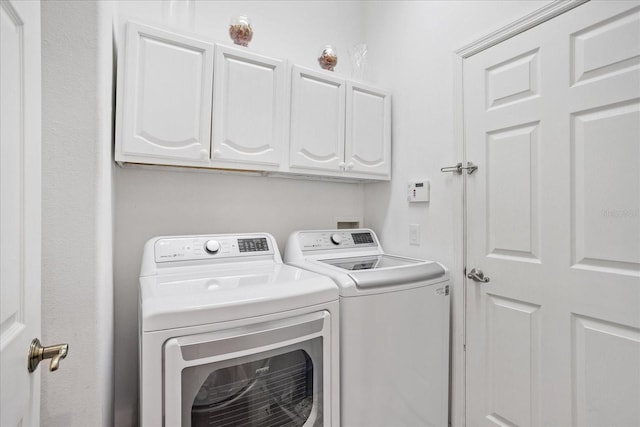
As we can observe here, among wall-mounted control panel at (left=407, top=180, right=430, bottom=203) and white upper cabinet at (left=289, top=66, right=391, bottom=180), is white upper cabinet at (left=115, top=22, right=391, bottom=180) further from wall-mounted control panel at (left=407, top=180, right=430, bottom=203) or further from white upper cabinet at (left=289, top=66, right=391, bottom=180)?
wall-mounted control panel at (left=407, top=180, right=430, bottom=203)

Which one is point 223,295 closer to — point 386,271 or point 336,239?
point 386,271

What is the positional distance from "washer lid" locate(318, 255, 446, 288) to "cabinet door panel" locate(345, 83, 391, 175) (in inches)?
22.3

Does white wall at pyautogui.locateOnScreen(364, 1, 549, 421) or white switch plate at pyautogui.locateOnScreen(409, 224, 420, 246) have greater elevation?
white wall at pyautogui.locateOnScreen(364, 1, 549, 421)

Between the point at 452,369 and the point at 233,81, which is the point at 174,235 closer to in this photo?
the point at 233,81

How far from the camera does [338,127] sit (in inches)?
74.7

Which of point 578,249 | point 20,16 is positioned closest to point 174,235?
point 20,16

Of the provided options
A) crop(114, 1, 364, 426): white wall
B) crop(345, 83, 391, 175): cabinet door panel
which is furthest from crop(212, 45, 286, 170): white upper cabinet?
crop(345, 83, 391, 175): cabinet door panel

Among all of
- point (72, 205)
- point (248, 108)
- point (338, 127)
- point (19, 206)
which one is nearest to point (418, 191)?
point (338, 127)

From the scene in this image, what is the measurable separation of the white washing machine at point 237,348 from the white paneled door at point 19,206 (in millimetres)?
302

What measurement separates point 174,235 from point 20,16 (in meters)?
1.18

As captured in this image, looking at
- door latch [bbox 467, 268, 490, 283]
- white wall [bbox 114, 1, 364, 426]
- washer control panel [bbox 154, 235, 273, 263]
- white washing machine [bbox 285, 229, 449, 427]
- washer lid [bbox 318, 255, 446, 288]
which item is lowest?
white washing machine [bbox 285, 229, 449, 427]

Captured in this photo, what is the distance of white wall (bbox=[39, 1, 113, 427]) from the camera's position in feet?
2.95

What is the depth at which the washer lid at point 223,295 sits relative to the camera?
3.22 ft

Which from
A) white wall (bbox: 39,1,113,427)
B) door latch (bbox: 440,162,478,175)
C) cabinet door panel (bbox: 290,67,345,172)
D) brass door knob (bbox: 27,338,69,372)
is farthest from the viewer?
cabinet door panel (bbox: 290,67,345,172)
